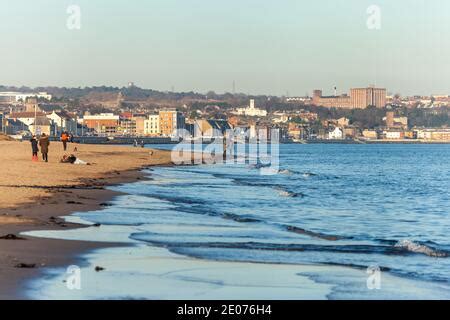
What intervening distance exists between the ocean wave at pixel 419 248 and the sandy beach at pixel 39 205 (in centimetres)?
534

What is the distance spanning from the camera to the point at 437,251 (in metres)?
17.0

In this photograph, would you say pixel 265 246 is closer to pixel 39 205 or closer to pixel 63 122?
pixel 39 205

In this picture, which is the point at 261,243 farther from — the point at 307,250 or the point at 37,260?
the point at 37,260

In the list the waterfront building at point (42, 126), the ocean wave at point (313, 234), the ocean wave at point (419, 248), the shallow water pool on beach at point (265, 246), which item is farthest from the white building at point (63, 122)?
the ocean wave at point (419, 248)

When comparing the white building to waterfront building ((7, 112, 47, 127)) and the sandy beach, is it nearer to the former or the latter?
waterfront building ((7, 112, 47, 127))

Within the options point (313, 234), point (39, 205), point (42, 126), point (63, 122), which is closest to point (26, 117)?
point (63, 122)

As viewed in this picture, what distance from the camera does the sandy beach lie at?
42.1 feet

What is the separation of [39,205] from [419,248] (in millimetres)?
8578

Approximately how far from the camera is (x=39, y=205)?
70.8 feet

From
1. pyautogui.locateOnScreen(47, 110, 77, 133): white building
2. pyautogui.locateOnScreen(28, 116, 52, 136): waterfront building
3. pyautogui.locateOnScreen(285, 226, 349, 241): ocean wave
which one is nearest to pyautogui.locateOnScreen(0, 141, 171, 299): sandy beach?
pyautogui.locateOnScreen(285, 226, 349, 241): ocean wave

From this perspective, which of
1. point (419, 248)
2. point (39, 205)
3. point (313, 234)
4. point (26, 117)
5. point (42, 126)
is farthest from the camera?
point (26, 117)
